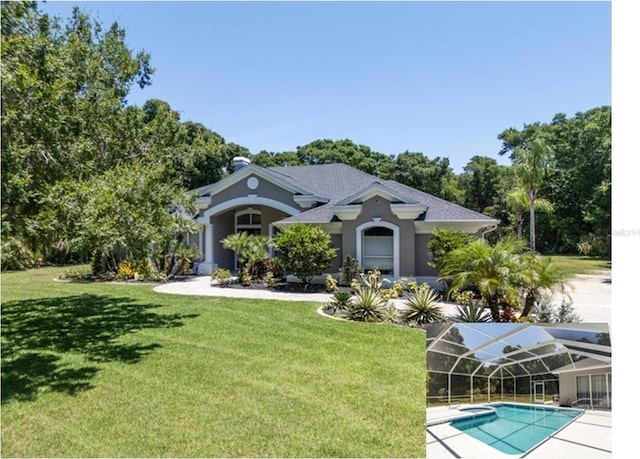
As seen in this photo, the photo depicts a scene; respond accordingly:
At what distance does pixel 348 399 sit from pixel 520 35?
573 centimetres

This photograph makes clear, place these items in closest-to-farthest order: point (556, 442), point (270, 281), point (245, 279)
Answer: point (556, 442), point (270, 281), point (245, 279)

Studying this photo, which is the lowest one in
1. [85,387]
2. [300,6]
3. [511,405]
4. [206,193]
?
[85,387]

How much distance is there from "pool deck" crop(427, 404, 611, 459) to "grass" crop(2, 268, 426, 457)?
1959mm

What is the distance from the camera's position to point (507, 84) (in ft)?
23.0

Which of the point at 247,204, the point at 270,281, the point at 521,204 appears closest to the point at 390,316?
the point at 270,281

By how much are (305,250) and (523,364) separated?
45.8 ft

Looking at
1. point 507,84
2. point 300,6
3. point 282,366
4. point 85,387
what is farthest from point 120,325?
point 507,84

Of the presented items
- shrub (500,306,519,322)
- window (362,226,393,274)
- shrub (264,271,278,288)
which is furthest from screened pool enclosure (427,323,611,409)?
shrub (264,271,278,288)

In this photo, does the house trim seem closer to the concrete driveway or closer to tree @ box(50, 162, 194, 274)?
tree @ box(50, 162, 194, 274)

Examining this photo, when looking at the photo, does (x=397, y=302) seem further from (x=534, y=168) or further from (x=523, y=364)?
(x=534, y=168)

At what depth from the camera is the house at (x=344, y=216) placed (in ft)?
54.7

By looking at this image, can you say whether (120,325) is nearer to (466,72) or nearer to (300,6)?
(300,6)

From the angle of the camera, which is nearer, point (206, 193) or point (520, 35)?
point (520, 35)

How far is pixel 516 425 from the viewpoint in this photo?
229cm
